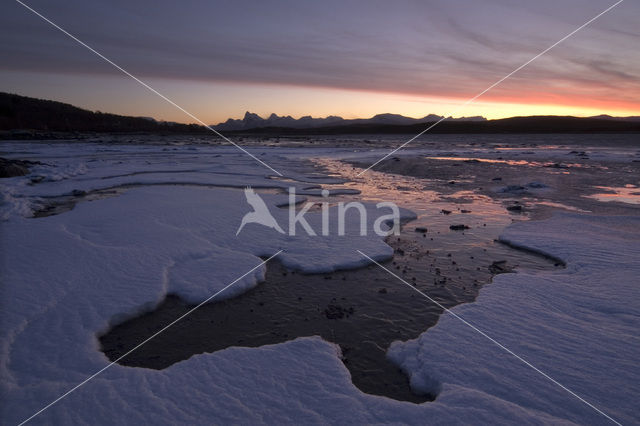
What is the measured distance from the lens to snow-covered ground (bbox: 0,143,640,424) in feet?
11.0

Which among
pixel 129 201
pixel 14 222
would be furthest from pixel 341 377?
pixel 129 201

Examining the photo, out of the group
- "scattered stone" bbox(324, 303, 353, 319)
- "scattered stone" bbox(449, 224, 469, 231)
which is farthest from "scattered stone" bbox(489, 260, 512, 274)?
"scattered stone" bbox(324, 303, 353, 319)

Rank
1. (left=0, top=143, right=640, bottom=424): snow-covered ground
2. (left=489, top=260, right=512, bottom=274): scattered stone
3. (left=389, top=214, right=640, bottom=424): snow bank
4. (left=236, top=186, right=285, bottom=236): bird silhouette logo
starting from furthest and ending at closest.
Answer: (left=236, top=186, right=285, bottom=236): bird silhouette logo
(left=489, top=260, right=512, bottom=274): scattered stone
(left=389, top=214, right=640, bottom=424): snow bank
(left=0, top=143, right=640, bottom=424): snow-covered ground

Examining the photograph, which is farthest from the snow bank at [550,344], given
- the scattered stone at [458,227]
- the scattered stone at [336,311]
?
the scattered stone at [458,227]

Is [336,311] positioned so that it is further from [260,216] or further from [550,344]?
[260,216]

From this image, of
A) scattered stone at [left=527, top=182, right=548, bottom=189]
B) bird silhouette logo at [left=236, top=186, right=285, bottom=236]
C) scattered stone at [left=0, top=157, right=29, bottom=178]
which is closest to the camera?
bird silhouette logo at [left=236, top=186, right=285, bottom=236]

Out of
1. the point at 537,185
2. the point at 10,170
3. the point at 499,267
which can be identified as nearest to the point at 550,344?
the point at 499,267

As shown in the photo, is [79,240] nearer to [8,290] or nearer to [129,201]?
[8,290]

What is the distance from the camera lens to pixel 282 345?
173 inches

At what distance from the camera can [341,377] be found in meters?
3.85

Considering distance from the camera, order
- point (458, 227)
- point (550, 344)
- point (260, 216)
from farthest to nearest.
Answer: point (260, 216)
point (458, 227)
point (550, 344)

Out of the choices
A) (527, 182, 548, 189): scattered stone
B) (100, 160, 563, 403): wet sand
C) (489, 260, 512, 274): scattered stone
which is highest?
(527, 182, 548, 189): scattered stone

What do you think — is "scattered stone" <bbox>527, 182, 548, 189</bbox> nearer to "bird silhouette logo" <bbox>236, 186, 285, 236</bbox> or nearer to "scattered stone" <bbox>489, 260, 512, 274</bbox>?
"scattered stone" <bbox>489, 260, 512, 274</bbox>

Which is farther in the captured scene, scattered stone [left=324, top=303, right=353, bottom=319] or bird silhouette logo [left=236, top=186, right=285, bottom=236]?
bird silhouette logo [left=236, top=186, right=285, bottom=236]
